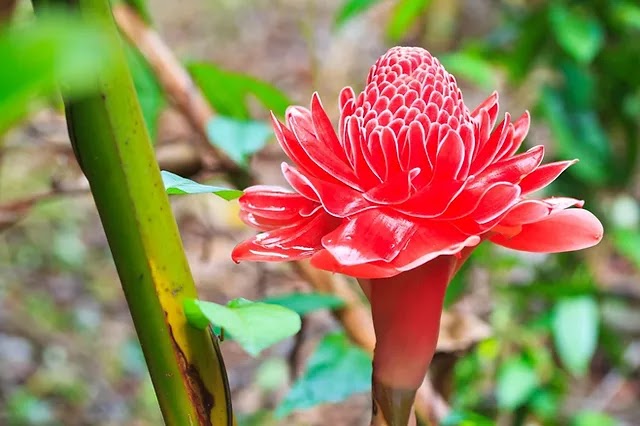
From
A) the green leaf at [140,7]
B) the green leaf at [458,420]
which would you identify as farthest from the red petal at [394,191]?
the green leaf at [140,7]

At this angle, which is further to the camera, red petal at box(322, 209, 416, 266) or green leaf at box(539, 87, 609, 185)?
green leaf at box(539, 87, 609, 185)

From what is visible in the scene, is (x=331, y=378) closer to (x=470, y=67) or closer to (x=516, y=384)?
(x=516, y=384)

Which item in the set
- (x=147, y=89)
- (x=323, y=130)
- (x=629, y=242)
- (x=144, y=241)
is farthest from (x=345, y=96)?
(x=629, y=242)

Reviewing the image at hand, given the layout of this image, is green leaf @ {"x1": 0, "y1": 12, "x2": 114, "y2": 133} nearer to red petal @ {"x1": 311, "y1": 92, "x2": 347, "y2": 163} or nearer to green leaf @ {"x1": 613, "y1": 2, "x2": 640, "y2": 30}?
red petal @ {"x1": 311, "y1": 92, "x2": 347, "y2": 163}

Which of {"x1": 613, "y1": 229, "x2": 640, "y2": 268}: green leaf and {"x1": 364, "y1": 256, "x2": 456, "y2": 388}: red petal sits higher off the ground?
{"x1": 364, "y1": 256, "x2": 456, "y2": 388}: red petal

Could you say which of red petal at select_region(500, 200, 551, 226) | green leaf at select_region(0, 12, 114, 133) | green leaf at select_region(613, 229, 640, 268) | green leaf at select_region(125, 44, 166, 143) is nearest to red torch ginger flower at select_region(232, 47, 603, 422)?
red petal at select_region(500, 200, 551, 226)

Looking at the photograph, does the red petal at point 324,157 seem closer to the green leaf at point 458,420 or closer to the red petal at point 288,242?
the red petal at point 288,242
